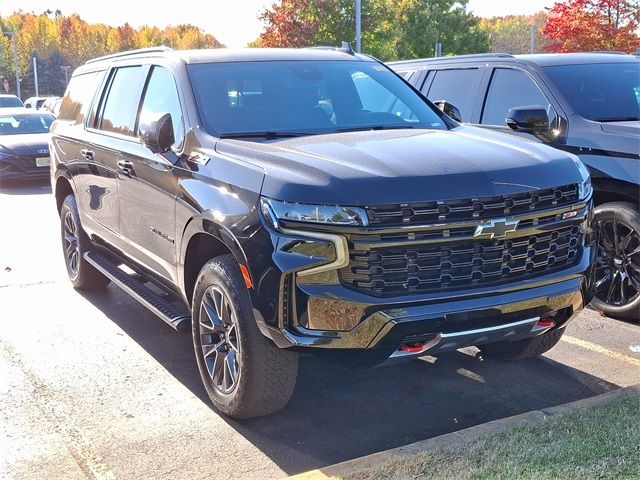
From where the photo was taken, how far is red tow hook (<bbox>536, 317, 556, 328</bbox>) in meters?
4.08

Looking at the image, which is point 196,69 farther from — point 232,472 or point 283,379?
point 232,472

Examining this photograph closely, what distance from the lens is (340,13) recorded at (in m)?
36.1

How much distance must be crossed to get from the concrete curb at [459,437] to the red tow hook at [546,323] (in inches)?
16.8

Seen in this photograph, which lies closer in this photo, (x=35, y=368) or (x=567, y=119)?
(x=35, y=368)

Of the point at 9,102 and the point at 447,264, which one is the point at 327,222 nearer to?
the point at 447,264

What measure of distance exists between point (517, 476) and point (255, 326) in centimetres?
140

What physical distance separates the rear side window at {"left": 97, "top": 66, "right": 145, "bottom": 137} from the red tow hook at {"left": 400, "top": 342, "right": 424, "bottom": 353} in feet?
8.92

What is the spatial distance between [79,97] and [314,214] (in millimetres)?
4194

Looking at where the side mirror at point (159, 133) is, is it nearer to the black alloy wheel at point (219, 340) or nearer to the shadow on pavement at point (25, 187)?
the black alloy wheel at point (219, 340)

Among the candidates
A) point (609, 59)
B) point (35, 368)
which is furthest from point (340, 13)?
point (35, 368)

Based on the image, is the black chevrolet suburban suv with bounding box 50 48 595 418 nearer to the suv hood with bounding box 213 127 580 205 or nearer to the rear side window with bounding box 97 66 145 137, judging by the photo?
the suv hood with bounding box 213 127 580 205

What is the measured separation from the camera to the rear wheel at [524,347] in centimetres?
492

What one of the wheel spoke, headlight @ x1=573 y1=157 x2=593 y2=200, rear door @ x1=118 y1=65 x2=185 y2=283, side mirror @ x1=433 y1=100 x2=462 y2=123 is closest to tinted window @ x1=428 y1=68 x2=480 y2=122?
side mirror @ x1=433 y1=100 x2=462 y2=123

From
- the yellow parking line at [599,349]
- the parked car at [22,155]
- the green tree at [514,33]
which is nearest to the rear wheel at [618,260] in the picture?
the yellow parking line at [599,349]
